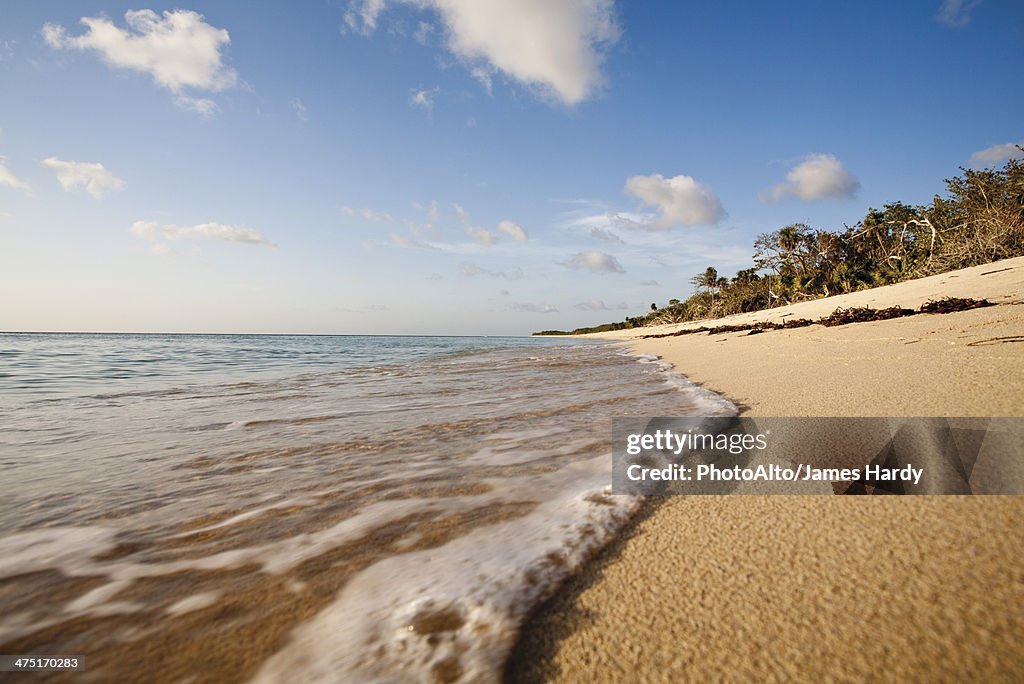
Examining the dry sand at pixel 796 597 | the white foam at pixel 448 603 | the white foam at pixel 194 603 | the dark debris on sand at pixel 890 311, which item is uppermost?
the dark debris on sand at pixel 890 311

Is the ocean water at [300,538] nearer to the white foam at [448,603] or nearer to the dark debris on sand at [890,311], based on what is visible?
the white foam at [448,603]

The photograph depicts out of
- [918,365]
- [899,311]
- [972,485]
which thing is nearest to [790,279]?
[899,311]

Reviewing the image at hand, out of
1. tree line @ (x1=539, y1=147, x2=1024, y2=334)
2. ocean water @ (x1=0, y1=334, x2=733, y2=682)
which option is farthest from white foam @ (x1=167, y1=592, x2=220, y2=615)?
tree line @ (x1=539, y1=147, x2=1024, y2=334)

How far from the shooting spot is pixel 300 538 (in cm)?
169

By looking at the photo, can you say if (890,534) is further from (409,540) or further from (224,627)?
(224,627)

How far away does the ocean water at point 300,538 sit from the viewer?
1.10 meters

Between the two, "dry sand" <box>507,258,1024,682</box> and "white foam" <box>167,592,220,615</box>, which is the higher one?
"dry sand" <box>507,258,1024,682</box>

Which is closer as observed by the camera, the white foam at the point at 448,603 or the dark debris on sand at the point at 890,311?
the white foam at the point at 448,603

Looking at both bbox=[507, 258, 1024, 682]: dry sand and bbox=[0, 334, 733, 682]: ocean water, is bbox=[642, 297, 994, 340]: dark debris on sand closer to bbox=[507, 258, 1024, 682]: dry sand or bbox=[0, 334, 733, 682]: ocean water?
bbox=[0, 334, 733, 682]: ocean water

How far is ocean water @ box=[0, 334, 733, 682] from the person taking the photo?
3.62 ft

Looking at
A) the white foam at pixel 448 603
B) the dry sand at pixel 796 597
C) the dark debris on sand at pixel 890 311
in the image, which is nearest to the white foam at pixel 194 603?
the white foam at pixel 448 603

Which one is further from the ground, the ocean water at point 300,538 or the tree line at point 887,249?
the tree line at point 887,249

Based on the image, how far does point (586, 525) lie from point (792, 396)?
2.32 meters

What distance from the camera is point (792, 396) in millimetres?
3141
